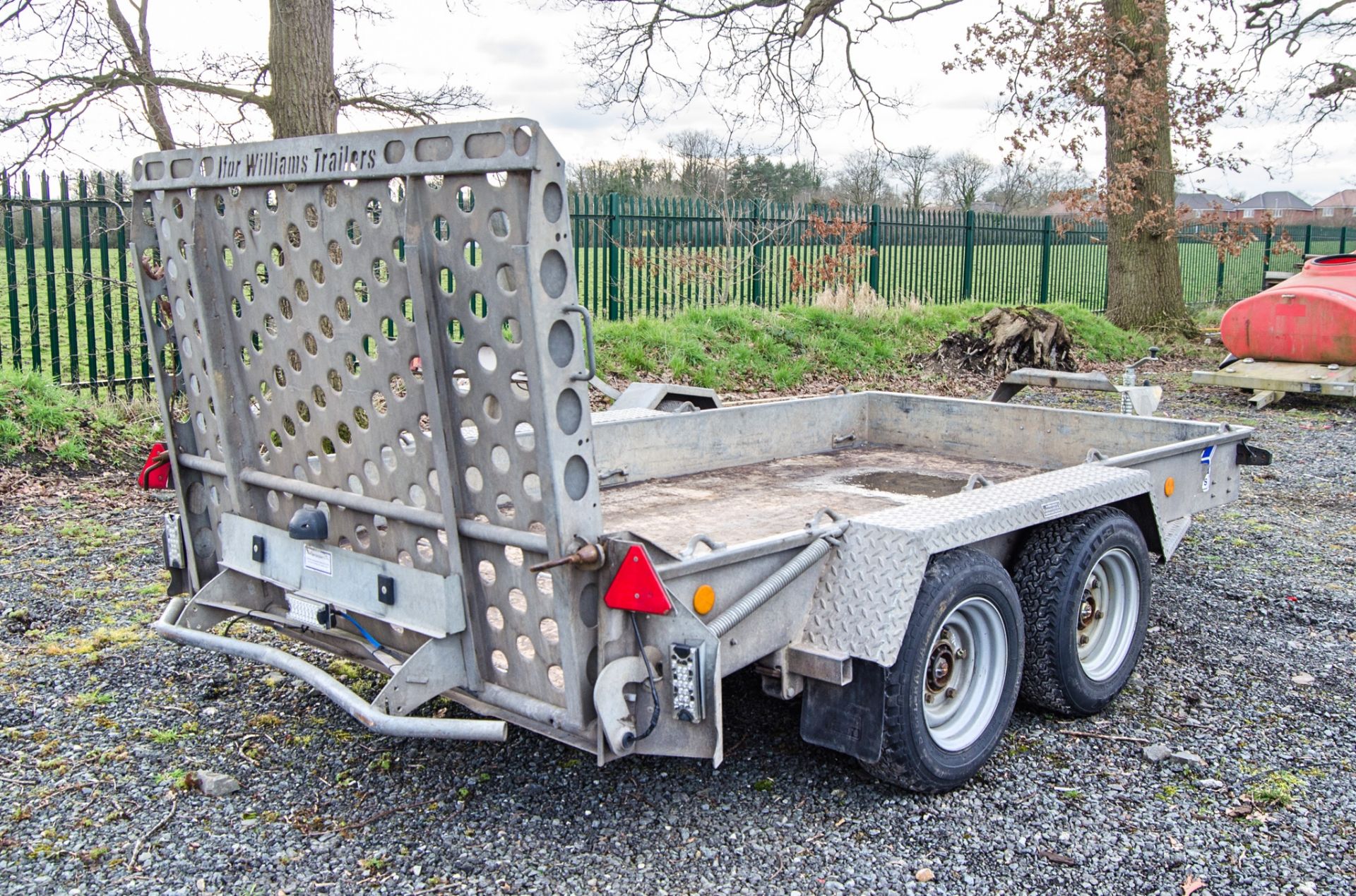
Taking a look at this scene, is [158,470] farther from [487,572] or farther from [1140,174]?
[1140,174]

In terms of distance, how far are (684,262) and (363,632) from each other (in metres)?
12.1

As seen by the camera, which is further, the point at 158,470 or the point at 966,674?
the point at 158,470

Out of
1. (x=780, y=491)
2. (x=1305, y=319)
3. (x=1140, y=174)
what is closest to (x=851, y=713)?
(x=780, y=491)

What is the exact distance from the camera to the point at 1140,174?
58.9ft

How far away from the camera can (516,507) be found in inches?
118

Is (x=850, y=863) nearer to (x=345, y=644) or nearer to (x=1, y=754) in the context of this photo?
(x=345, y=644)

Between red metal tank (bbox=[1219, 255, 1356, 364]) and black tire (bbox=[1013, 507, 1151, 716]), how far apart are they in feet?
31.2

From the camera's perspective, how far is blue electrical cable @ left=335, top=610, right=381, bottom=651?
3570 mm

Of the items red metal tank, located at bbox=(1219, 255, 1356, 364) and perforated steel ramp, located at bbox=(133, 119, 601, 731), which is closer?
perforated steel ramp, located at bbox=(133, 119, 601, 731)

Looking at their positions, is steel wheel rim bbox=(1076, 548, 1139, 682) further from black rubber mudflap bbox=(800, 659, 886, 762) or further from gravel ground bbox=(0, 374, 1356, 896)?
black rubber mudflap bbox=(800, 659, 886, 762)

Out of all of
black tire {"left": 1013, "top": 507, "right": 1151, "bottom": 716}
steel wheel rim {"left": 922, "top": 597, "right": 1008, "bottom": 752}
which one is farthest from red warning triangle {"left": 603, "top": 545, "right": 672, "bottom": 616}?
black tire {"left": 1013, "top": 507, "right": 1151, "bottom": 716}

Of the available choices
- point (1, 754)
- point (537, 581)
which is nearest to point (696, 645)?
point (537, 581)

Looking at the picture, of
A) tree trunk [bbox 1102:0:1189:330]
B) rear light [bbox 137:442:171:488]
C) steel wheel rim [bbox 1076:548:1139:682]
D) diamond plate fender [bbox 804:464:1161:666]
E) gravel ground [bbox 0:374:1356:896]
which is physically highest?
tree trunk [bbox 1102:0:1189:330]

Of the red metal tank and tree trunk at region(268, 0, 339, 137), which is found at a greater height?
tree trunk at region(268, 0, 339, 137)
